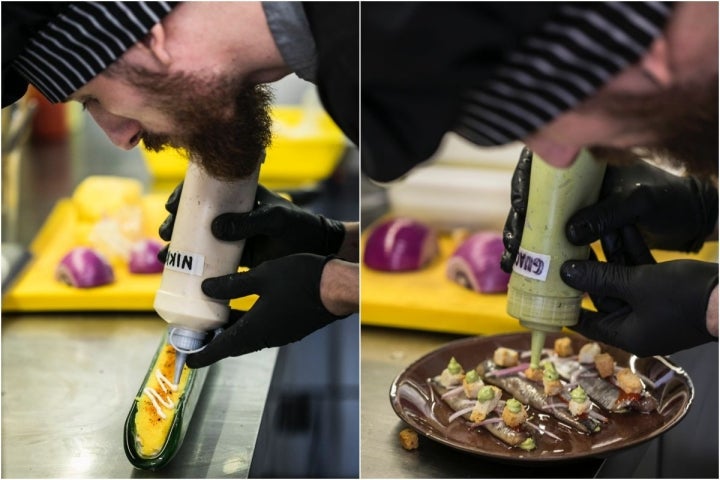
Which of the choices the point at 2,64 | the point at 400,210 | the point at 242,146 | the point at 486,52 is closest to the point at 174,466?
the point at 242,146

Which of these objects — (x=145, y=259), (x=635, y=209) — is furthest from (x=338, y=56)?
(x=145, y=259)

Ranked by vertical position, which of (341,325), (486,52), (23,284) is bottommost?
(23,284)

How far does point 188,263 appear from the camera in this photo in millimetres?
1313

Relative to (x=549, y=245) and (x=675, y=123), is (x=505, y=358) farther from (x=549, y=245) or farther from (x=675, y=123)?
(x=675, y=123)

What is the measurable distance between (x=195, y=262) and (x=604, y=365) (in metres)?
0.61

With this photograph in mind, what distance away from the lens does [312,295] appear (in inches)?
52.1

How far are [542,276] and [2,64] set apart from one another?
0.69m

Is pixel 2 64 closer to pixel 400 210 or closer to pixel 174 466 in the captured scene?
pixel 174 466

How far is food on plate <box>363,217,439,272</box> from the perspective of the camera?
1.86m

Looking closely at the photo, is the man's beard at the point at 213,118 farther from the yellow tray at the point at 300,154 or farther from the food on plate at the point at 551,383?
the food on plate at the point at 551,383

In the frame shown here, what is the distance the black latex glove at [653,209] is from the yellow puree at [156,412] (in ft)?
1.77

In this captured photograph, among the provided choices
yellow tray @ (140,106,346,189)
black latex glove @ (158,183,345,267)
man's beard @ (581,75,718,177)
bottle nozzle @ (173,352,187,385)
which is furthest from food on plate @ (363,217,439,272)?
man's beard @ (581,75,718,177)

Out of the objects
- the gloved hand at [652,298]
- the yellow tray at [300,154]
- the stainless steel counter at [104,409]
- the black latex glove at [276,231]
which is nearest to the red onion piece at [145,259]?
the yellow tray at [300,154]

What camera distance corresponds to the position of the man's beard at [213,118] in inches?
45.9
